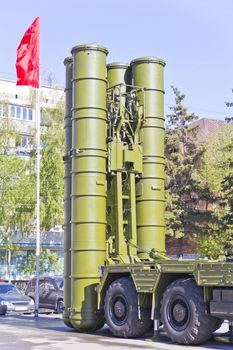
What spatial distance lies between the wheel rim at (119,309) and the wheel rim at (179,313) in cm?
143

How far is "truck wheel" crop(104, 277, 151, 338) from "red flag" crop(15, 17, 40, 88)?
12.6 meters

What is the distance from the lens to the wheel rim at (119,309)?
52.5 feet

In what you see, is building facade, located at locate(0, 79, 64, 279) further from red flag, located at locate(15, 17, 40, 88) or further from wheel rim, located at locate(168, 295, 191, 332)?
wheel rim, located at locate(168, 295, 191, 332)

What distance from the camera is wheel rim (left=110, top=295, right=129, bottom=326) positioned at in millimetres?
16000

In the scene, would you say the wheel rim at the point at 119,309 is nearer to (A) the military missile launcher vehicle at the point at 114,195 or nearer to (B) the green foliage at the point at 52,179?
(A) the military missile launcher vehicle at the point at 114,195

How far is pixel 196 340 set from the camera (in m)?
14.3


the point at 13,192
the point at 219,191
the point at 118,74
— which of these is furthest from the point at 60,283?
the point at 13,192

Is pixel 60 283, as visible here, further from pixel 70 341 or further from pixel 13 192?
pixel 13 192

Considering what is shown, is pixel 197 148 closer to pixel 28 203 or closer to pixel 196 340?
pixel 28 203

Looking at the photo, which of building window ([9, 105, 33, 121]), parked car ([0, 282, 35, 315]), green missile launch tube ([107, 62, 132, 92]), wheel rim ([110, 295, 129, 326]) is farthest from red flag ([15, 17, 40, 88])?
building window ([9, 105, 33, 121])

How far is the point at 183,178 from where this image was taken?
41.0m

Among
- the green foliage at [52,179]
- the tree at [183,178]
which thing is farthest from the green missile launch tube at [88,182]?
the green foliage at [52,179]

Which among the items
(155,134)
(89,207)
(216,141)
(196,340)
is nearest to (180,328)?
(196,340)

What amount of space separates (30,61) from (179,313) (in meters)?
15.0
